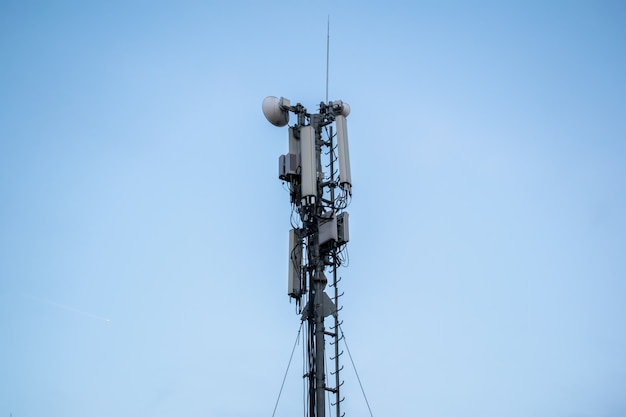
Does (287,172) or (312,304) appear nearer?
(312,304)

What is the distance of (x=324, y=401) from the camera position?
20188 mm

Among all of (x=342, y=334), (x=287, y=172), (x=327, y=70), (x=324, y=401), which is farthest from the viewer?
(x=327, y=70)

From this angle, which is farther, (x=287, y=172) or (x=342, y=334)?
(x=287, y=172)

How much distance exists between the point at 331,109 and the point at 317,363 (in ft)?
28.5

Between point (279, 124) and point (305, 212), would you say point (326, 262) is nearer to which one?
point (305, 212)

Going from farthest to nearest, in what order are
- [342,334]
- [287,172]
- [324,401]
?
[287,172] < [342,334] < [324,401]

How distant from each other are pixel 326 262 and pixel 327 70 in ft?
25.0

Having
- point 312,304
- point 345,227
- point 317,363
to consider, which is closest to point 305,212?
point 345,227

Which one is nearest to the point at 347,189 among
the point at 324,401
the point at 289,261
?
the point at 289,261

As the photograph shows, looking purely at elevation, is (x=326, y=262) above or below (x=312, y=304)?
above

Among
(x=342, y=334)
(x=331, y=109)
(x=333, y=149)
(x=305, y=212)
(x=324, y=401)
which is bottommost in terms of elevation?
(x=324, y=401)

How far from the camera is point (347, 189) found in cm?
2258

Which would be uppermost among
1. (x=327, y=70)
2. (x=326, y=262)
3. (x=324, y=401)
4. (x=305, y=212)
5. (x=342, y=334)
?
(x=327, y=70)

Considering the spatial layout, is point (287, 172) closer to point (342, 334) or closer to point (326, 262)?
point (326, 262)
